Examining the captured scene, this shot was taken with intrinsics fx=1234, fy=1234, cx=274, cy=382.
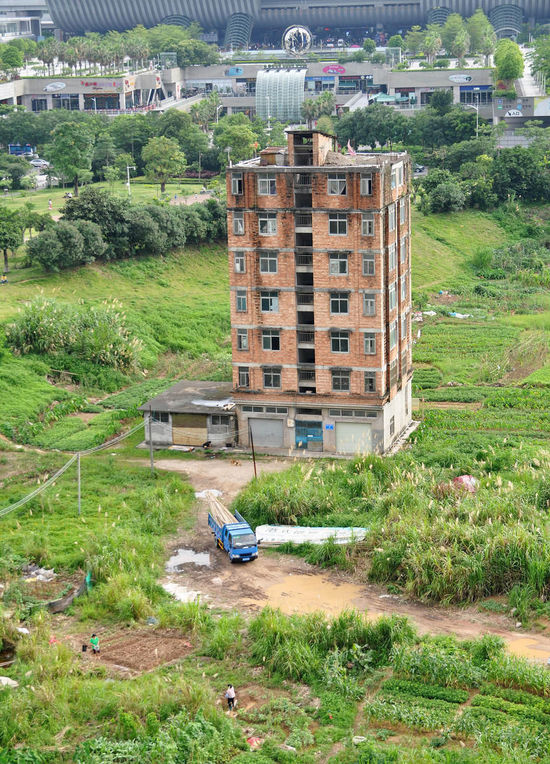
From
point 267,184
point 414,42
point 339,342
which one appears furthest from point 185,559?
point 414,42

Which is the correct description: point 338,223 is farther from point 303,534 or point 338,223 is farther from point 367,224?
point 303,534

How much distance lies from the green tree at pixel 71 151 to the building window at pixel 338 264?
202 feet

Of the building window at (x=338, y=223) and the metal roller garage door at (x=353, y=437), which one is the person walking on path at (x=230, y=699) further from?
the building window at (x=338, y=223)

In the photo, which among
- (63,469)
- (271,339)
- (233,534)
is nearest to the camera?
(233,534)

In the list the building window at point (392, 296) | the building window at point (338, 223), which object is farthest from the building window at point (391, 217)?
the building window at point (392, 296)

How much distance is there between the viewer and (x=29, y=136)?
146375mm

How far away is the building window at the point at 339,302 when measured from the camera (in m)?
62.5

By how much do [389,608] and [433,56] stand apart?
147 m

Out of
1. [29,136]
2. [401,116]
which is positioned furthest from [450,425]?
[29,136]

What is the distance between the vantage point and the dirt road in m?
44.6

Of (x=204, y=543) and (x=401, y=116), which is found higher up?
(x=401, y=116)

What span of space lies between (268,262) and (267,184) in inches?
156

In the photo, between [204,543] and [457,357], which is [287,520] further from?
[457,357]

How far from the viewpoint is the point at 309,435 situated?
63812 millimetres
